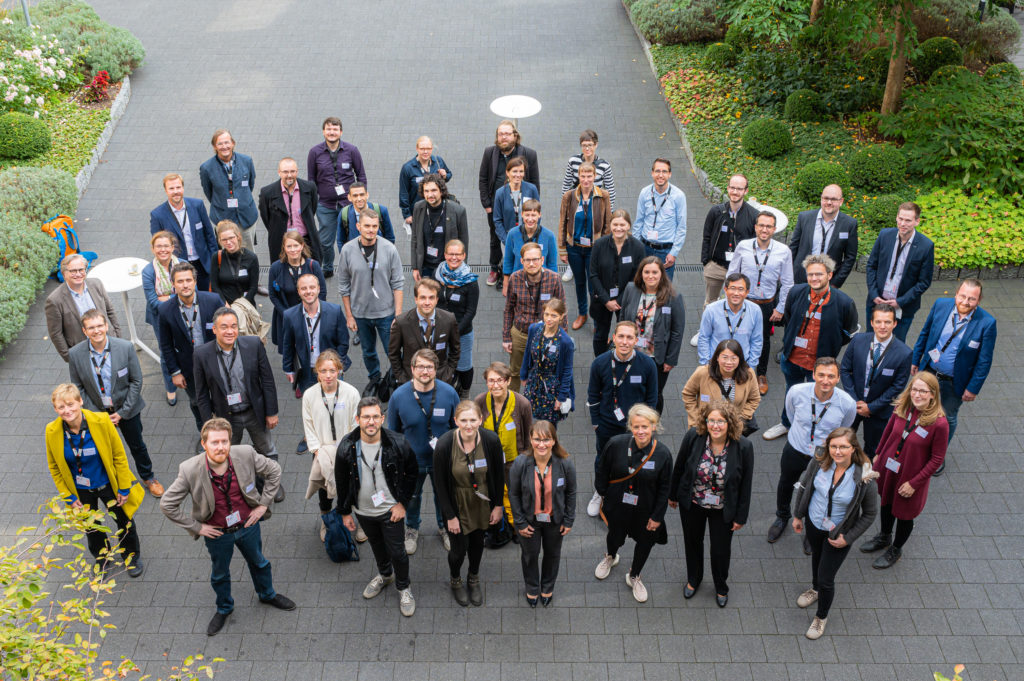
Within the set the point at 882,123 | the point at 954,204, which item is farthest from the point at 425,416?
the point at 882,123

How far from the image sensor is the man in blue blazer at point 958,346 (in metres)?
8.24

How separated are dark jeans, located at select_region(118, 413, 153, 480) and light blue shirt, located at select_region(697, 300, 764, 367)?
509 cm

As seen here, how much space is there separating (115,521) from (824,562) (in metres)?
5.70

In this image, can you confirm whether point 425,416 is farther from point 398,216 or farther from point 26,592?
point 398,216

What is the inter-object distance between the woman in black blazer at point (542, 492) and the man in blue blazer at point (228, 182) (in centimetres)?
547

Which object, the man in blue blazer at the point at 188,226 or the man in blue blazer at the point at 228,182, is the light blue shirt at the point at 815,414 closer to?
the man in blue blazer at the point at 188,226

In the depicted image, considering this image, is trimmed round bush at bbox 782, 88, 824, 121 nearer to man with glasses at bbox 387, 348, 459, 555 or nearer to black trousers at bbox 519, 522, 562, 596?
man with glasses at bbox 387, 348, 459, 555

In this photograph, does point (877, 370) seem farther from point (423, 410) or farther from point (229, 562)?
point (229, 562)

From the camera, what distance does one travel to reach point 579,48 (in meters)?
18.7

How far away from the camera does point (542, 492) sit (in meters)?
6.88

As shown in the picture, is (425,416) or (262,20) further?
(262,20)

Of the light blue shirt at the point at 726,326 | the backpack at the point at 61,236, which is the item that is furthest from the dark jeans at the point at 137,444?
the light blue shirt at the point at 726,326

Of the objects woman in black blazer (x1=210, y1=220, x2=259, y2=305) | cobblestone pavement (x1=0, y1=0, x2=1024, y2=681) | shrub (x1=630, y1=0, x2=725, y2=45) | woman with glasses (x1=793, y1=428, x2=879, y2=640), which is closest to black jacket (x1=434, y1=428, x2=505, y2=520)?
cobblestone pavement (x1=0, y1=0, x2=1024, y2=681)

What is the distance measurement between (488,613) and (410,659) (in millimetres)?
727
